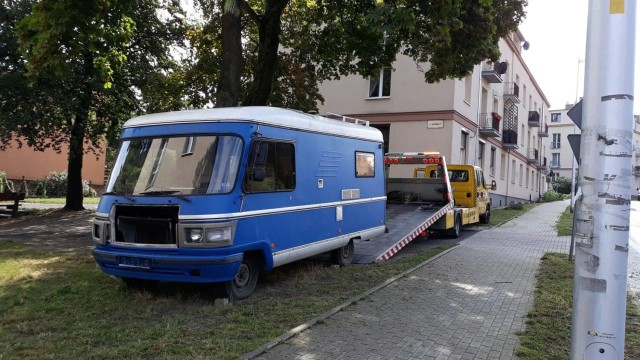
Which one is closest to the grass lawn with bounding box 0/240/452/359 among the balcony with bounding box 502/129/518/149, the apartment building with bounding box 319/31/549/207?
the apartment building with bounding box 319/31/549/207

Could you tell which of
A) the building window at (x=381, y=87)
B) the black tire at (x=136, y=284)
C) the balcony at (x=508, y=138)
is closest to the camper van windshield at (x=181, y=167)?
the black tire at (x=136, y=284)

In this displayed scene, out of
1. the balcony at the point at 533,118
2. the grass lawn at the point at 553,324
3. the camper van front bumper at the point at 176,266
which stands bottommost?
the grass lawn at the point at 553,324

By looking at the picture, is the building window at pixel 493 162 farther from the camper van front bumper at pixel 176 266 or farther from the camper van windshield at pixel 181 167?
the camper van front bumper at pixel 176 266

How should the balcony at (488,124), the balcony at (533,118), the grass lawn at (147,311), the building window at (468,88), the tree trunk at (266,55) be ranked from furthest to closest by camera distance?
the balcony at (533,118) → the balcony at (488,124) → the building window at (468,88) → the tree trunk at (266,55) → the grass lawn at (147,311)

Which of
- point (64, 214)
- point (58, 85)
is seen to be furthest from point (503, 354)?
point (64, 214)

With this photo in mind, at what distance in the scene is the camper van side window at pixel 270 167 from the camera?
6.72 metres

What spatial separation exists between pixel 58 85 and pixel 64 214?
538 centimetres

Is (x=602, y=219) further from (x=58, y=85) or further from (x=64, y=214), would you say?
(x=64, y=214)

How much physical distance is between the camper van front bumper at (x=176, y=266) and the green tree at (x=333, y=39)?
4.73 metres

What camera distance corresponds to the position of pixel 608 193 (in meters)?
3.57

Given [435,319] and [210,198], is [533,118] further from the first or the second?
[210,198]

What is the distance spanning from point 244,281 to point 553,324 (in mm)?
3869

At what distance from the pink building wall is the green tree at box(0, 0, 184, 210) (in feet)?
39.5

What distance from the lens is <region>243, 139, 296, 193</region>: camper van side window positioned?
265 inches
